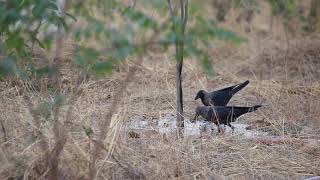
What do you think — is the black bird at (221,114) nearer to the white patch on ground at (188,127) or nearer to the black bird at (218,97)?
the white patch on ground at (188,127)

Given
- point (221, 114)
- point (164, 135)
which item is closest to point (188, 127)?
point (221, 114)

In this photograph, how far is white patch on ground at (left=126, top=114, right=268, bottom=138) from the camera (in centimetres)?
524

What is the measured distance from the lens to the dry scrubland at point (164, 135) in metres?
3.85

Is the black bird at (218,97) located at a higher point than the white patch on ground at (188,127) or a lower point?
higher

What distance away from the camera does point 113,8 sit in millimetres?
4508

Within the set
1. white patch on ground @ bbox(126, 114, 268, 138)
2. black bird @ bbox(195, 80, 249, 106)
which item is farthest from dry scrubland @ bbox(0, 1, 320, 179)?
black bird @ bbox(195, 80, 249, 106)

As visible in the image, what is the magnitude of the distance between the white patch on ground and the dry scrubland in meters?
0.10

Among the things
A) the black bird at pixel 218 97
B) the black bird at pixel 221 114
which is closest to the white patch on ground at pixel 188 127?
the black bird at pixel 221 114

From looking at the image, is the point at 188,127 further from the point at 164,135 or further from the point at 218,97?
the point at 218,97

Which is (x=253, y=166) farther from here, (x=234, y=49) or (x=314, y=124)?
(x=234, y=49)

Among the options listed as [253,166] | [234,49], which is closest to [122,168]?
[253,166]

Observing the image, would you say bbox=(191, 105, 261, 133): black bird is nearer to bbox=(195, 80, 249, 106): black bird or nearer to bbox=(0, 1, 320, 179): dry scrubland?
bbox=(0, 1, 320, 179): dry scrubland

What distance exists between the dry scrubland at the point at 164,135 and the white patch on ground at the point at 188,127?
0.10 meters

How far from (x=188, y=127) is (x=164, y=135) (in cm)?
59
